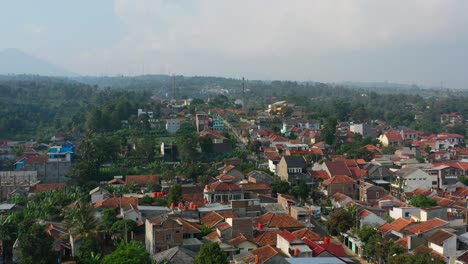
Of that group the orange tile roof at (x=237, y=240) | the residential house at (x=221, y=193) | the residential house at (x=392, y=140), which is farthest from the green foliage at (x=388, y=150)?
the orange tile roof at (x=237, y=240)

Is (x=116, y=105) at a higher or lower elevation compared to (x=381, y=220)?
higher

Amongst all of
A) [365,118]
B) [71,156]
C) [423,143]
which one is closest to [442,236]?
[71,156]

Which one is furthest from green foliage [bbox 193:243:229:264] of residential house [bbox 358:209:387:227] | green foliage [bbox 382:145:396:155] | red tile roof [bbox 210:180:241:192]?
green foliage [bbox 382:145:396:155]

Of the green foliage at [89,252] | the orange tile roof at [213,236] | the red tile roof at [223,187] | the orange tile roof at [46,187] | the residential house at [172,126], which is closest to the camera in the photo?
the green foliage at [89,252]

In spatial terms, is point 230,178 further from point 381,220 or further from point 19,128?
point 19,128

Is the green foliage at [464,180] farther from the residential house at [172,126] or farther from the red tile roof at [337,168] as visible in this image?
the residential house at [172,126]

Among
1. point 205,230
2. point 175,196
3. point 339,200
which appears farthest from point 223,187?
point 205,230

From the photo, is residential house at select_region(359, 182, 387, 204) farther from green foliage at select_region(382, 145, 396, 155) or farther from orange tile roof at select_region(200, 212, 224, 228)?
green foliage at select_region(382, 145, 396, 155)
